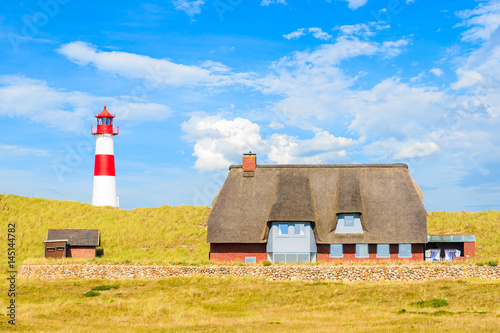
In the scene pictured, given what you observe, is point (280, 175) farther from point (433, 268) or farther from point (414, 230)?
point (433, 268)

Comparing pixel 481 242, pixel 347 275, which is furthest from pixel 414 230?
pixel 481 242

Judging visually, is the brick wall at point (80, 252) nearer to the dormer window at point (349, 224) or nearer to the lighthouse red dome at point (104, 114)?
the lighthouse red dome at point (104, 114)

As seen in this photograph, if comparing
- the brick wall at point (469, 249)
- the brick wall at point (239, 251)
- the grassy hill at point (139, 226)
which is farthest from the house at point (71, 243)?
the brick wall at point (469, 249)

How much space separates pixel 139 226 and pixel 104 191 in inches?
230

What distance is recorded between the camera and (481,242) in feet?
160

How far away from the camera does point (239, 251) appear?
1519 inches

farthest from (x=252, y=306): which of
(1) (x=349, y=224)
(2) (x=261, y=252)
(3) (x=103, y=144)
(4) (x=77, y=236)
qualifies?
(3) (x=103, y=144)

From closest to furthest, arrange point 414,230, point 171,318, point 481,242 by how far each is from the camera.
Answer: point 171,318
point 414,230
point 481,242

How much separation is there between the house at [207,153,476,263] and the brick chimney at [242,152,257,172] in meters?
2.99

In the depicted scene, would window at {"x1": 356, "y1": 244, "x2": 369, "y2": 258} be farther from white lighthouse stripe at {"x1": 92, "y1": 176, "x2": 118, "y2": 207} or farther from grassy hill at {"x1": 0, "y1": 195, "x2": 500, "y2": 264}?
white lighthouse stripe at {"x1": 92, "y1": 176, "x2": 118, "y2": 207}

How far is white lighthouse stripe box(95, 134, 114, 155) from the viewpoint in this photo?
55969 mm

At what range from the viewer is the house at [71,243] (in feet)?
143

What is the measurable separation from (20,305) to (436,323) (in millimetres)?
19857

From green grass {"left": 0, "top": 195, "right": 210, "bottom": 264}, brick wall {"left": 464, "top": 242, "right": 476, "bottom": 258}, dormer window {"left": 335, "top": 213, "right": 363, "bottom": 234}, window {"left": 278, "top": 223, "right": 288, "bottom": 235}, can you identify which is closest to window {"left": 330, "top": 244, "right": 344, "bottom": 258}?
dormer window {"left": 335, "top": 213, "right": 363, "bottom": 234}
